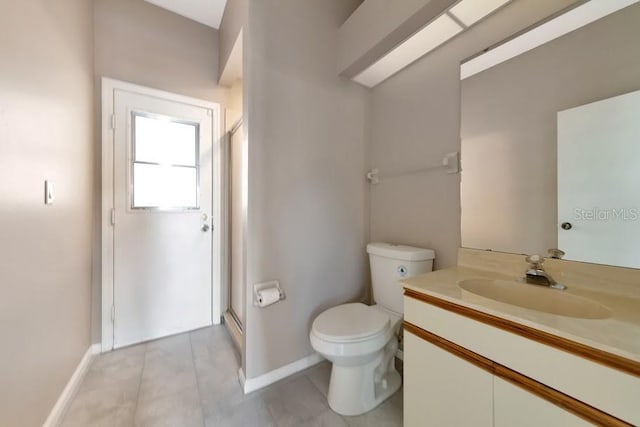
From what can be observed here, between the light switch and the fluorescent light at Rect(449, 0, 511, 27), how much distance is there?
221 centimetres

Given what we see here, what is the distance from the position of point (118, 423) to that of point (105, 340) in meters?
0.86

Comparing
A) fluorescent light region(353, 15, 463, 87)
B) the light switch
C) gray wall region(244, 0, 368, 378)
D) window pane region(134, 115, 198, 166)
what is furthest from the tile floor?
fluorescent light region(353, 15, 463, 87)

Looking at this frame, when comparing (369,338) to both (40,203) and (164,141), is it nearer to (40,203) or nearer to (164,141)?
(40,203)

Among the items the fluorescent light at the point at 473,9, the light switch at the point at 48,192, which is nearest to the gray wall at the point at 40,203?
the light switch at the point at 48,192

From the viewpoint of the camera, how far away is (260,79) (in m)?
1.48

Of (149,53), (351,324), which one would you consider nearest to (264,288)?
(351,324)

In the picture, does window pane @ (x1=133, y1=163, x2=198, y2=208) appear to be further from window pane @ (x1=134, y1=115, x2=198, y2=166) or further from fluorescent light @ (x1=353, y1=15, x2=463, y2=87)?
fluorescent light @ (x1=353, y1=15, x2=463, y2=87)

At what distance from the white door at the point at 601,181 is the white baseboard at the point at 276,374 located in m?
1.55

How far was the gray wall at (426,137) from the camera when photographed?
131 cm

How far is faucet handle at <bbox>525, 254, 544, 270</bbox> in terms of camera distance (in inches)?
38.8

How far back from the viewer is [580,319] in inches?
26.0

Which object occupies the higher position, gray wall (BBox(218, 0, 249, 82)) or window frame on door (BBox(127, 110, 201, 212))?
gray wall (BBox(218, 0, 249, 82))

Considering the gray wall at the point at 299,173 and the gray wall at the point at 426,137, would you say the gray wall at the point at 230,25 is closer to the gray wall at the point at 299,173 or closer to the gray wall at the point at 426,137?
the gray wall at the point at 299,173

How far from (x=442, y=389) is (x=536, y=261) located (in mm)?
646
